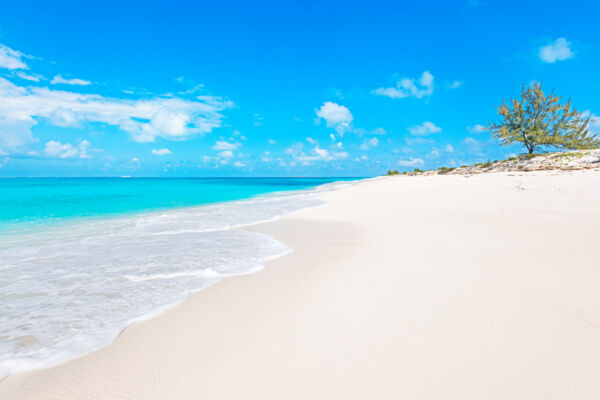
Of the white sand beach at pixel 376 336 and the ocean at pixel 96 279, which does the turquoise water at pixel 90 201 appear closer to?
the ocean at pixel 96 279

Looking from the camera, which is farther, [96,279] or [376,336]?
[96,279]

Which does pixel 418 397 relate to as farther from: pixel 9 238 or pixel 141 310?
pixel 9 238

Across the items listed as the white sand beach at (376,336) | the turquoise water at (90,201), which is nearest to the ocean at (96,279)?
the white sand beach at (376,336)

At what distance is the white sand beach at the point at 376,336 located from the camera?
4.33 ft

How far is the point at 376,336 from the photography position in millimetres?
1699

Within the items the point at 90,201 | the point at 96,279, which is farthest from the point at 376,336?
the point at 90,201

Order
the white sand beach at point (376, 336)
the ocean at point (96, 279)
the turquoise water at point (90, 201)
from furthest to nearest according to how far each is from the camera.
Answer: the turquoise water at point (90, 201), the ocean at point (96, 279), the white sand beach at point (376, 336)

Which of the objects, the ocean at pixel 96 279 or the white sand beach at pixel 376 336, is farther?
the ocean at pixel 96 279

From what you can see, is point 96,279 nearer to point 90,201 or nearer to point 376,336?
point 376,336

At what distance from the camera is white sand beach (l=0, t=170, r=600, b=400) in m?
1.32

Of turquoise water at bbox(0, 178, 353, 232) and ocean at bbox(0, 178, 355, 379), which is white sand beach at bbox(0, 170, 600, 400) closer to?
ocean at bbox(0, 178, 355, 379)

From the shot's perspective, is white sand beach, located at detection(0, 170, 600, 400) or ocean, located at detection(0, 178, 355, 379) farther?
ocean, located at detection(0, 178, 355, 379)

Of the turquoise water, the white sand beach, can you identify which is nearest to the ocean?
the white sand beach

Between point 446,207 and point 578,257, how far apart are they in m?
4.22
